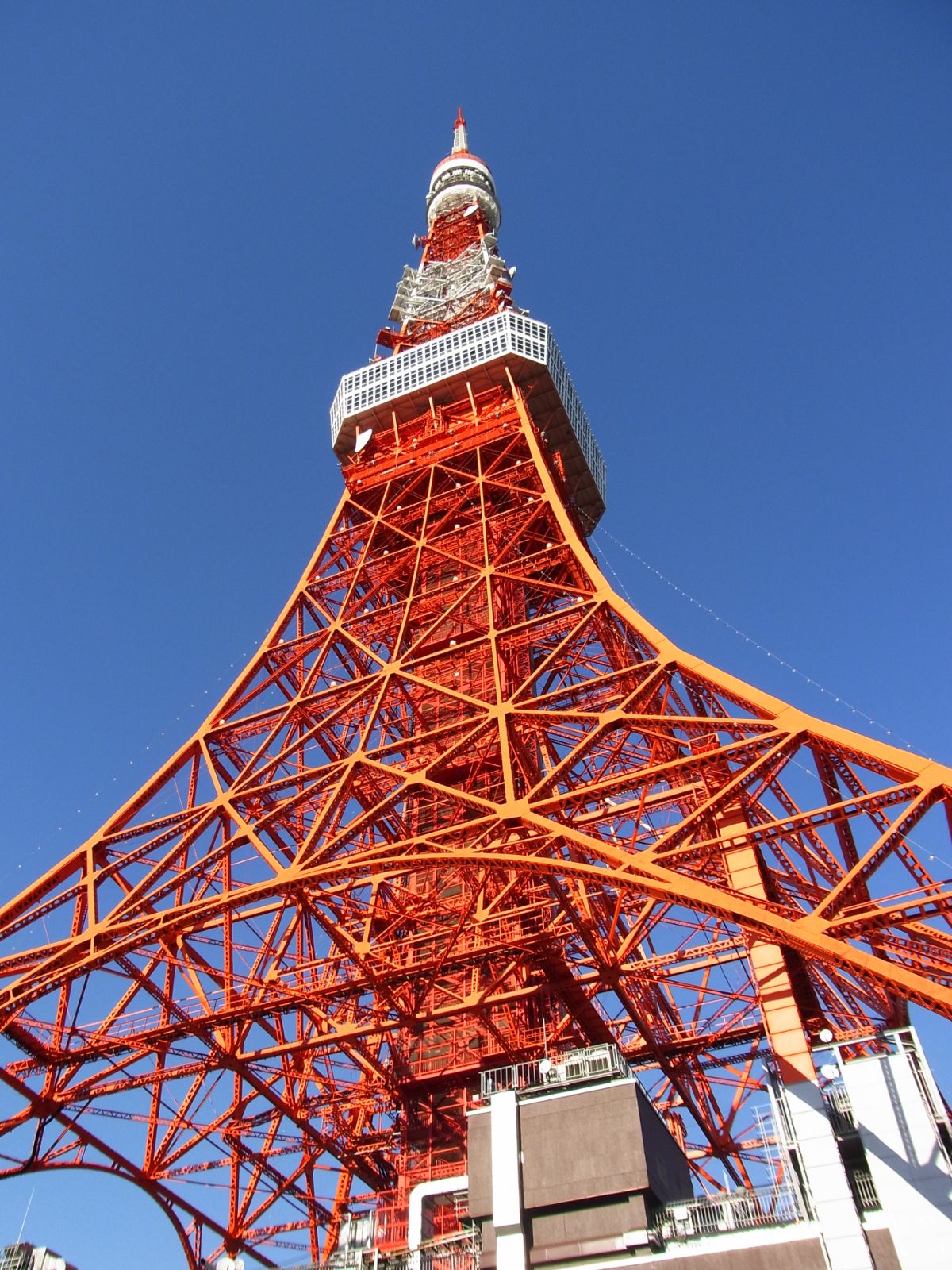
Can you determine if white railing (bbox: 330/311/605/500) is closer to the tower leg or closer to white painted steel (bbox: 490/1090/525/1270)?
the tower leg

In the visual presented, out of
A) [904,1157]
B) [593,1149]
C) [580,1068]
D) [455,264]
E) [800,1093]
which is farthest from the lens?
[455,264]

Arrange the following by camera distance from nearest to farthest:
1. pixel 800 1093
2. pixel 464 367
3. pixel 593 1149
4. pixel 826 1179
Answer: pixel 826 1179 < pixel 800 1093 < pixel 593 1149 < pixel 464 367

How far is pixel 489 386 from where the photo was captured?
106 ft

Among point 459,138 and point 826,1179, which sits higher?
point 459,138

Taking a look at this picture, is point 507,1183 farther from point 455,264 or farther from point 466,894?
point 455,264

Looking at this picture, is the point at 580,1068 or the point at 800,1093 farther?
the point at 580,1068

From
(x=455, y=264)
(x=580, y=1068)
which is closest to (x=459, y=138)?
(x=455, y=264)

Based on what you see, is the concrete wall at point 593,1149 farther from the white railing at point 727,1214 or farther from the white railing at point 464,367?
the white railing at point 464,367

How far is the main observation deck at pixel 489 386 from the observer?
32031 mm

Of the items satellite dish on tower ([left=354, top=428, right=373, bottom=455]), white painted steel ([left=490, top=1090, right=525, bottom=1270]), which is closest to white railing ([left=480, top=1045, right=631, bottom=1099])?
white painted steel ([left=490, top=1090, right=525, bottom=1270])

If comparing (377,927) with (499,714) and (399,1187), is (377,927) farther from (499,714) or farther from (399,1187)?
(499,714)

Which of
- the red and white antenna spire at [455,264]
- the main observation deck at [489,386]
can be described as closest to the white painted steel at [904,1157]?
the main observation deck at [489,386]

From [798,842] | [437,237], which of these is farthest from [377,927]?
[437,237]

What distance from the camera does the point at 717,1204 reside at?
46.6 ft
